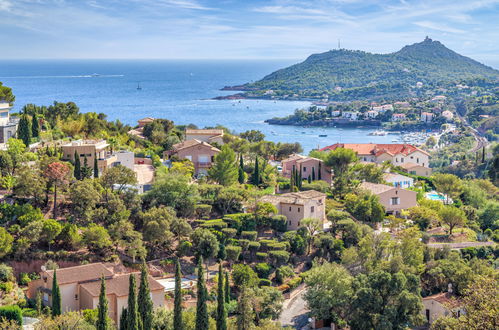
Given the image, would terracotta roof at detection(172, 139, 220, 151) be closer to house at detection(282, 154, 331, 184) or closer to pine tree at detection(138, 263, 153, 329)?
house at detection(282, 154, 331, 184)

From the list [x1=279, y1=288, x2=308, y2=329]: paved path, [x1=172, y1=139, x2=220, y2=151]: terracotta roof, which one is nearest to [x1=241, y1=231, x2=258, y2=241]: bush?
[x1=279, y1=288, x2=308, y2=329]: paved path

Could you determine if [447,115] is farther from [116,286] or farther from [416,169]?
[116,286]

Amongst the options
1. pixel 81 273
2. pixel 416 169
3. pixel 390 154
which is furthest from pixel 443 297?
pixel 390 154

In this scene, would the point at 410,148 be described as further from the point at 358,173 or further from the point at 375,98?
the point at 375,98

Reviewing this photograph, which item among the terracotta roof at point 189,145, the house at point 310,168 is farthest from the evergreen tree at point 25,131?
the house at point 310,168

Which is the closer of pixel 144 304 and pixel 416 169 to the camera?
pixel 144 304

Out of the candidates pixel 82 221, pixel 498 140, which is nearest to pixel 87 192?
pixel 82 221
